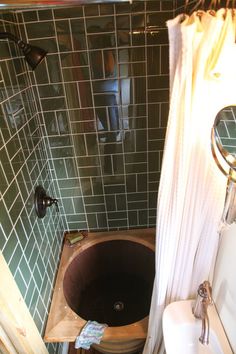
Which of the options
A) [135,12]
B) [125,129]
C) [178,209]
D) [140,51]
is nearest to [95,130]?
[125,129]

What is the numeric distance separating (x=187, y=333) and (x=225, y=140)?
0.89m

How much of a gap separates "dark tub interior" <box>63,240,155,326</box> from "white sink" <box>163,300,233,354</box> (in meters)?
0.64

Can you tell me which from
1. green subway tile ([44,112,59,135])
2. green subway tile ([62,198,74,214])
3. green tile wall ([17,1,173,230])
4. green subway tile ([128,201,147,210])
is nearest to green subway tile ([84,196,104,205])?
green tile wall ([17,1,173,230])

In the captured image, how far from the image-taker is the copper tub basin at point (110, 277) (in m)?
1.66

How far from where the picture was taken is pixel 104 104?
1417 millimetres

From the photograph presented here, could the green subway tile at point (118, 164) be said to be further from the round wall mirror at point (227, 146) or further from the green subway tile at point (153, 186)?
the round wall mirror at point (227, 146)

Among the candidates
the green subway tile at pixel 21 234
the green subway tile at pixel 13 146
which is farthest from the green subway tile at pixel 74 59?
the green subway tile at pixel 21 234

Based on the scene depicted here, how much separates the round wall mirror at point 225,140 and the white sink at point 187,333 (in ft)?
2.39

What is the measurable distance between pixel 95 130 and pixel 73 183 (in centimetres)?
42

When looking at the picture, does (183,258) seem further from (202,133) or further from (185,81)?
(185,81)

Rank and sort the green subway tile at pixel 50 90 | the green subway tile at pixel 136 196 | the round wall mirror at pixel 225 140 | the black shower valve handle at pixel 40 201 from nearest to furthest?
the round wall mirror at pixel 225 140 → the black shower valve handle at pixel 40 201 → the green subway tile at pixel 50 90 → the green subway tile at pixel 136 196

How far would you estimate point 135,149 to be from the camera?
1.56m

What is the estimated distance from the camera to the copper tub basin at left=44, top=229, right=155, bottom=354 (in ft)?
5.46

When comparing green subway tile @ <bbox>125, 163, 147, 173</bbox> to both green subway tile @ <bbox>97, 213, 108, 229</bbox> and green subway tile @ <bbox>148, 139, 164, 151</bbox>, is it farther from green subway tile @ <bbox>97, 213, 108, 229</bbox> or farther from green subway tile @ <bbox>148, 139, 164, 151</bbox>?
green subway tile @ <bbox>97, 213, 108, 229</bbox>
